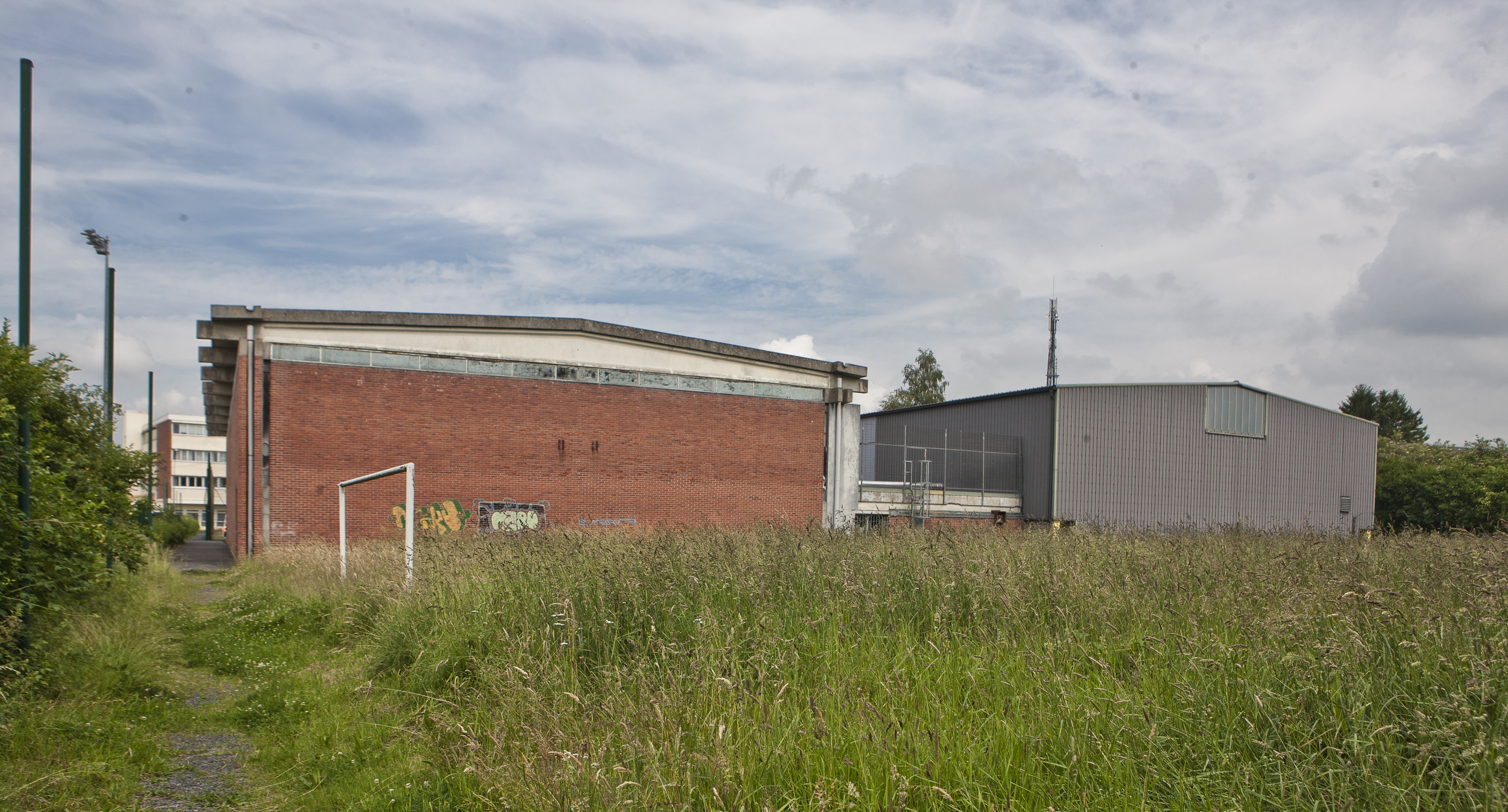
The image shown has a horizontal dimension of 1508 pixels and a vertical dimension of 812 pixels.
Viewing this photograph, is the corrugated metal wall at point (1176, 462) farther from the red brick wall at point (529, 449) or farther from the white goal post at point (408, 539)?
the white goal post at point (408, 539)

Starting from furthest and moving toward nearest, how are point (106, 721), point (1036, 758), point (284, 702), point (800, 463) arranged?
point (800, 463)
point (284, 702)
point (106, 721)
point (1036, 758)

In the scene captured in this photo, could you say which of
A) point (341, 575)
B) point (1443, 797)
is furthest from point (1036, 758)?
point (341, 575)

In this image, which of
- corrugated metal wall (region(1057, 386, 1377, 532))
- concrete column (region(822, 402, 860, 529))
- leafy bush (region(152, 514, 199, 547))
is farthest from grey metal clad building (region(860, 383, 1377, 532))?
leafy bush (region(152, 514, 199, 547))

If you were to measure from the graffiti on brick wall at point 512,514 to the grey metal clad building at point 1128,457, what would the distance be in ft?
38.3

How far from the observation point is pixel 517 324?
2316 cm

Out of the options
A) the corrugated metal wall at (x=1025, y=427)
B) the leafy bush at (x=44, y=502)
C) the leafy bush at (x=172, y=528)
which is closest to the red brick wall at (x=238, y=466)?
the leafy bush at (x=172, y=528)

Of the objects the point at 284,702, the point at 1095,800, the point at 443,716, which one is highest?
the point at 1095,800

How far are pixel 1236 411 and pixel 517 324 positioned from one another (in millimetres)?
26886

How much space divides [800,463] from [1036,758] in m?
24.6

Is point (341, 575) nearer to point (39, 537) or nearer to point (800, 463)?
point (39, 537)

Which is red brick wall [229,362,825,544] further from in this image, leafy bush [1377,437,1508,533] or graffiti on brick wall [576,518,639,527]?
leafy bush [1377,437,1508,533]

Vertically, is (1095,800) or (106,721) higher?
(1095,800)

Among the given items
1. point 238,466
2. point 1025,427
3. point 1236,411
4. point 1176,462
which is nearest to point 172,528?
point 238,466

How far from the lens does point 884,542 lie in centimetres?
790
